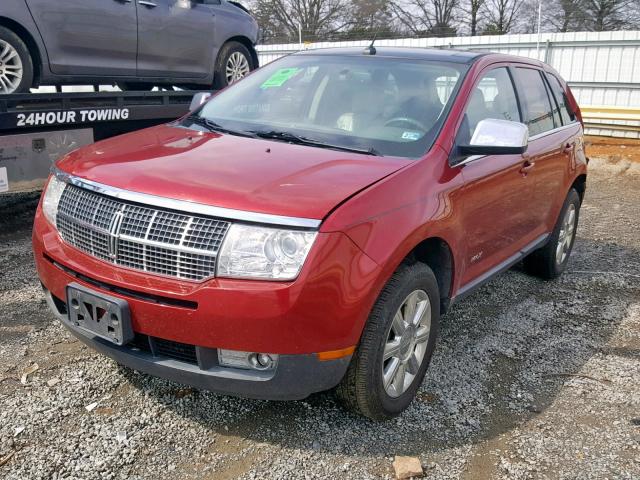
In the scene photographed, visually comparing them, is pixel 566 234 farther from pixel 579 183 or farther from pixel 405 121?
pixel 405 121

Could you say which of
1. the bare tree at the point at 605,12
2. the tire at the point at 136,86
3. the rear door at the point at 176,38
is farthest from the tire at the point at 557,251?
the bare tree at the point at 605,12

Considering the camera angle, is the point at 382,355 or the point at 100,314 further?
the point at 382,355

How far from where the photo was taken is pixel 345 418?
3.07 m

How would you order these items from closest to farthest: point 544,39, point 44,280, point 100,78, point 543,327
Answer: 1. point 44,280
2. point 543,327
3. point 100,78
4. point 544,39

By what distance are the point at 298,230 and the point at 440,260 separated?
3.74 ft

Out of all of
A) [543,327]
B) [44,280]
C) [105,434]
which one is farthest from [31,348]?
[543,327]

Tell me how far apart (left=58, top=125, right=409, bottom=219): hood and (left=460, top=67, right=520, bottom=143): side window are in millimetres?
775

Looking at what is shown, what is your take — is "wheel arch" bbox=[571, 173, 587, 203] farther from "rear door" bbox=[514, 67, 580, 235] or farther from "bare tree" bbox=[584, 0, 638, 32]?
"bare tree" bbox=[584, 0, 638, 32]

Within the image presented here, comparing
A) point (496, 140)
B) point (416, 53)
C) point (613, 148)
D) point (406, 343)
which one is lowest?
point (613, 148)

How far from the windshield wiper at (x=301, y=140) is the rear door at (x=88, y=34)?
3.19 metres

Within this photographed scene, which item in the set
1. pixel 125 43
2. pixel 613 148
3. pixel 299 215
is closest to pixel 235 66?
pixel 125 43

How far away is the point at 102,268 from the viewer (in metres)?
2.66

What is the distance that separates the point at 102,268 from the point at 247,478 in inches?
42.2

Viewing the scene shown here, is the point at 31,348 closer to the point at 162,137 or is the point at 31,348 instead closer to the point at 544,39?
the point at 162,137
